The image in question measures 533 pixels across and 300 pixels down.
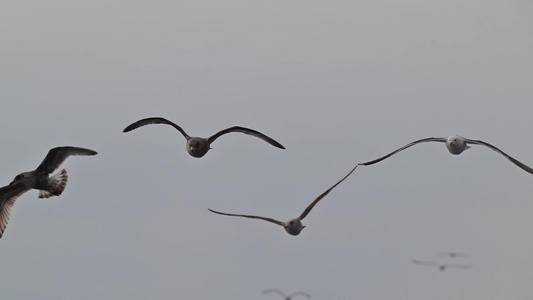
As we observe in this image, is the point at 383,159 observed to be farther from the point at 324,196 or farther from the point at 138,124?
the point at 138,124

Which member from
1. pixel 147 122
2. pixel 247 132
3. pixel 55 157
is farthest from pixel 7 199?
pixel 247 132

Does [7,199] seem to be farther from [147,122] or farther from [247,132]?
[247,132]

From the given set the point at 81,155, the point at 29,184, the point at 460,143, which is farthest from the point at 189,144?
the point at 460,143

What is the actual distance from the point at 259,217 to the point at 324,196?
4.88ft

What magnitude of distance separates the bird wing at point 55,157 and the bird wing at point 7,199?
3.81 feet

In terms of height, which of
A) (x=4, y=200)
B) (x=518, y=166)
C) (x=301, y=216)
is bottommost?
(x=4, y=200)

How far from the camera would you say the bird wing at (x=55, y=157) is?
864 inches

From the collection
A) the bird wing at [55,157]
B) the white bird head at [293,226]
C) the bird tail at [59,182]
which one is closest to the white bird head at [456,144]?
the white bird head at [293,226]

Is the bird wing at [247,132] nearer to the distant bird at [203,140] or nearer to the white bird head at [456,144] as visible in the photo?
the distant bird at [203,140]

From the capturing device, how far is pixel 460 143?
2220cm

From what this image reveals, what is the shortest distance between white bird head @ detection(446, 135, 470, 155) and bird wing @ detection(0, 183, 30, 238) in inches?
369

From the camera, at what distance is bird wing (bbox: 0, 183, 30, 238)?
23.0 metres

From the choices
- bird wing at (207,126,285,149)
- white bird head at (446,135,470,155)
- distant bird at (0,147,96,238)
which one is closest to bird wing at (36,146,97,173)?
distant bird at (0,147,96,238)

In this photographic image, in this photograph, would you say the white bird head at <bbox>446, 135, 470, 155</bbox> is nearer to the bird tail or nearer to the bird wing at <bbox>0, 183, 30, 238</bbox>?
the bird tail
